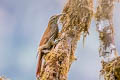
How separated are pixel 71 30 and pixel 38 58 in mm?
766

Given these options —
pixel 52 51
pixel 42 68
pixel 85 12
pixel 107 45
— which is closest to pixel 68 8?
pixel 85 12

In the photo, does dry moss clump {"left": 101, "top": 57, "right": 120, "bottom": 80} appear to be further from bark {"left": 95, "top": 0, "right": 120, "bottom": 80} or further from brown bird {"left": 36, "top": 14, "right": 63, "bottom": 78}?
brown bird {"left": 36, "top": 14, "right": 63, "bottom": 78}

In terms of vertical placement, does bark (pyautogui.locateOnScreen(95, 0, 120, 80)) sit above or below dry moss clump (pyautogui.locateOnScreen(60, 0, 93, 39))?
below

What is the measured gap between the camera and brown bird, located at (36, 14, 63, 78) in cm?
456

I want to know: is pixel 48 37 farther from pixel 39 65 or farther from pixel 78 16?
pixel 78 16

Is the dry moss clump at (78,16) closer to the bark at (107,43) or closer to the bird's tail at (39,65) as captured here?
the bird's tail at (39,65)

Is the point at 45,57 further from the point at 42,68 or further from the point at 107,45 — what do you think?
the point at 107,45

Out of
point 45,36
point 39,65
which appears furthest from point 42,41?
point 39,65

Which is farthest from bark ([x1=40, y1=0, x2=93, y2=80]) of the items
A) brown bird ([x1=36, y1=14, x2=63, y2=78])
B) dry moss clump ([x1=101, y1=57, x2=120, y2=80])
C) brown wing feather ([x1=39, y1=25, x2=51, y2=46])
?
dry moss clump ([x1=101, y1=57, x2=120, y2=80])

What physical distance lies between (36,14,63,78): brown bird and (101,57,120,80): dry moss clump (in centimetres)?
157

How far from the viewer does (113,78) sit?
3029mm

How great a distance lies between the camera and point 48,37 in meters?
4.66

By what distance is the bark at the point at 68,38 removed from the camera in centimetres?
420

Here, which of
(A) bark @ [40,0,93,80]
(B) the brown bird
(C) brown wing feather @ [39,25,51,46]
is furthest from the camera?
(C) brown wing feather @ [39,25,51,46]
